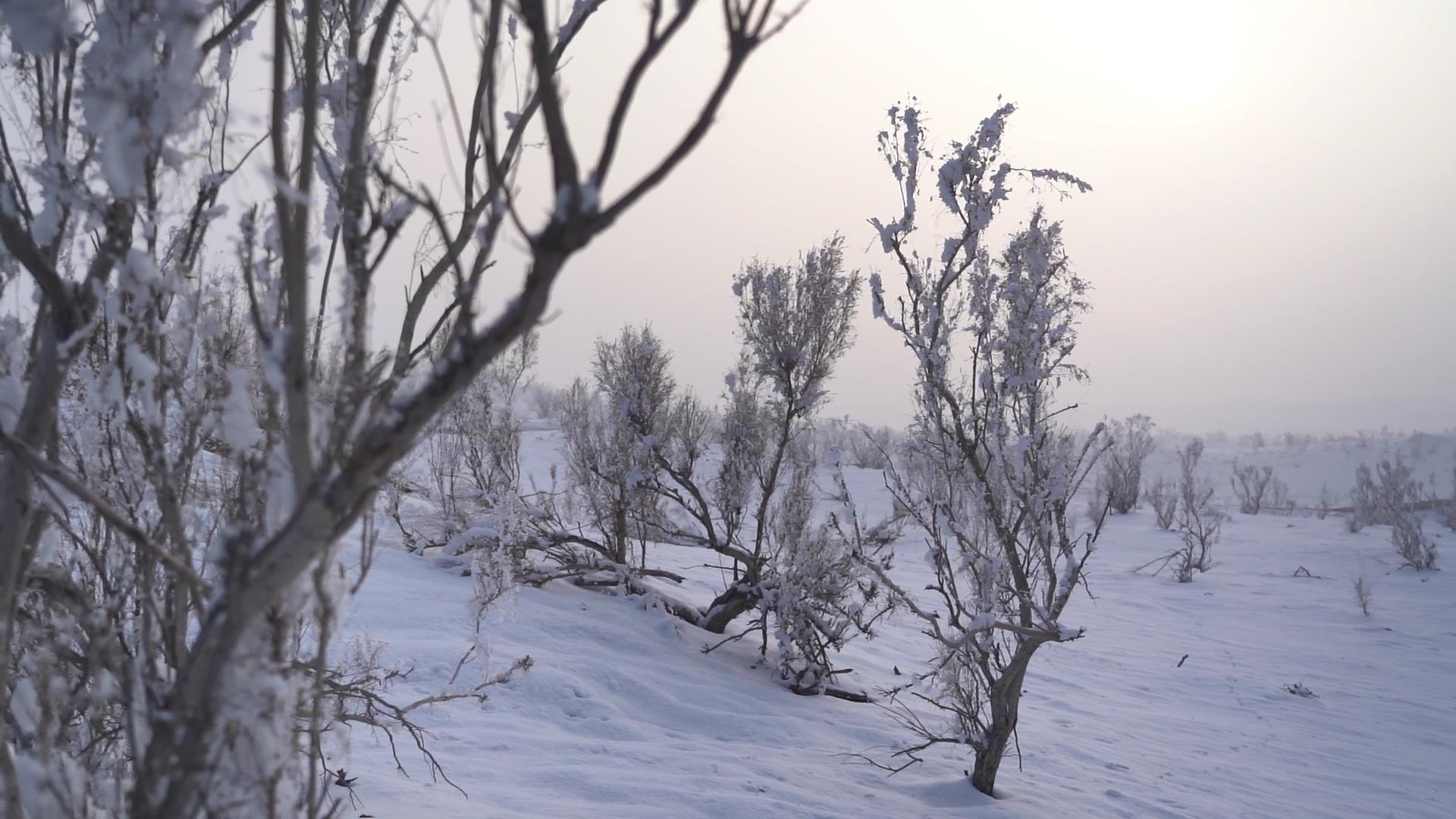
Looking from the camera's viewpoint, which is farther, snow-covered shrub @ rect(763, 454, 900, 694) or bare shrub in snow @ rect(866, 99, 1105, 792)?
snow-covered shrub @ rect(763, 454, 900, 694)

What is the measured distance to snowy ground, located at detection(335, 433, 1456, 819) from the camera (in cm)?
384

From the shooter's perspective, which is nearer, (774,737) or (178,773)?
(178,773)

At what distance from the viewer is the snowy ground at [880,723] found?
12.6ft

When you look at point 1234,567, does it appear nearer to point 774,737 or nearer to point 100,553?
point 774,737

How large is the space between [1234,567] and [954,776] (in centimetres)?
1277

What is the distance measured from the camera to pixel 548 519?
777cm

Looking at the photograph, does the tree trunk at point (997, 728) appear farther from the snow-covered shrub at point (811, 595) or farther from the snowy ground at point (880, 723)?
the snow-covered shrub at point (811, 595)

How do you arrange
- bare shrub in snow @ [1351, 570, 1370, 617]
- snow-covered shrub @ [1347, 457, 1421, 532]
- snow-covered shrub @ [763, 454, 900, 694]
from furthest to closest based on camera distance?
snow-covered shrub @ [1347, 457, 1421, 532], bare shrub in snow @ [1351, 570, 1370, 617], snow-covered shrub @ [763, 454, 900, 694]

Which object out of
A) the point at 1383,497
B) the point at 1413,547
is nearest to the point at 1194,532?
the point at 1413,547

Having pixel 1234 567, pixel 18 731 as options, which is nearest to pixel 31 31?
pixel 18 731

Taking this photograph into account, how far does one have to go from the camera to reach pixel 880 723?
5664mm

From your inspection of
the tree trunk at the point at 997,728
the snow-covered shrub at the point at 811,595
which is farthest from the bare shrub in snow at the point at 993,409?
the snow-covered shrub at the point at 811,595

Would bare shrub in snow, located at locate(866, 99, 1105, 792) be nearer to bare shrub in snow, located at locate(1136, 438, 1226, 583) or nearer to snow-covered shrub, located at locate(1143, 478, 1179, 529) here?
bare shrub in snow, located at locate(1136, 438, 1226, 583)

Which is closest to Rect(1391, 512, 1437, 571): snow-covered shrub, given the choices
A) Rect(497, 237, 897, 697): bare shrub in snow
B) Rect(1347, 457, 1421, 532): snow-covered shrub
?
Rect(1347, 457, 1421, 532): snow-covered shrub
